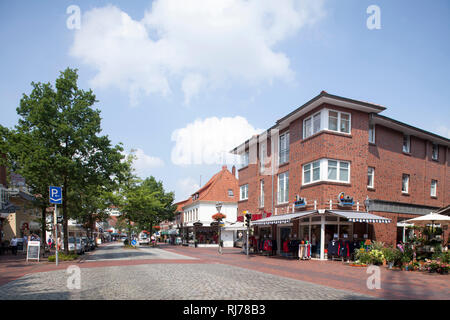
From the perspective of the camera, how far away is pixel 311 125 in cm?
2378

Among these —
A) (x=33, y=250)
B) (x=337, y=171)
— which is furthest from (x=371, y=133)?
(x=33, y=250)

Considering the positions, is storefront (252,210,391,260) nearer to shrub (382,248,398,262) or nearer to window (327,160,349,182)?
window (327,160,349,182)

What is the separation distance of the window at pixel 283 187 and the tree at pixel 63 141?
11816 millimetres

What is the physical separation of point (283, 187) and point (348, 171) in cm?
583

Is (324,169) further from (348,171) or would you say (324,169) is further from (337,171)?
(348,171)

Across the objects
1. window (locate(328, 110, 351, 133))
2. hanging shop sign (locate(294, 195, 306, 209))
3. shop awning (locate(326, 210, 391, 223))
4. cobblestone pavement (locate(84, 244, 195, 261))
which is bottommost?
cobblestone pavement (locate(84, 244, 195, 261))

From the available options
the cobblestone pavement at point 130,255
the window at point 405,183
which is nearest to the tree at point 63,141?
the cobblestone pavement at point 130,255

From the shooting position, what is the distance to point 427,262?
50.8ft

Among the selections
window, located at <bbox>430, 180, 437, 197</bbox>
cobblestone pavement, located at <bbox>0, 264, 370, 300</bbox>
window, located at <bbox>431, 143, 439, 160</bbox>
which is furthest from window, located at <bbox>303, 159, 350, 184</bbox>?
window, located at <bbox>431, 143, 439, 160</bbox>

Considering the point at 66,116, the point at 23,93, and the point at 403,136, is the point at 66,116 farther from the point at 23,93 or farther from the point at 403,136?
the point at 403,136

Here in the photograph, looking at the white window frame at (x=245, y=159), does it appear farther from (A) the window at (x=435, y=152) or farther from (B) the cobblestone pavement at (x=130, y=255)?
(A) the window at (x=435, y=152)

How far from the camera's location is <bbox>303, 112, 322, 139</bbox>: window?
2314 centimetres

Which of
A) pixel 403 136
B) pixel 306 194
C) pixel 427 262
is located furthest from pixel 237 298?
pixel 403 136

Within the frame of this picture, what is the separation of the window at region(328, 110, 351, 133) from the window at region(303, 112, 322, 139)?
2.32ft
